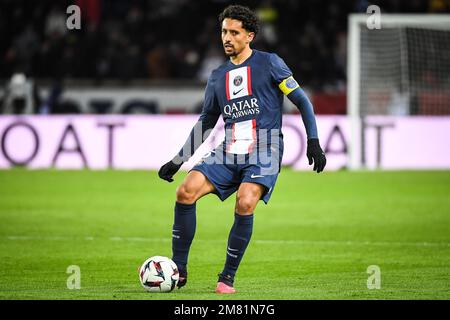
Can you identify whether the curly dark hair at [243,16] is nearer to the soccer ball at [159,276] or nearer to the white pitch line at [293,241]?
the soccer ball at [159,276]

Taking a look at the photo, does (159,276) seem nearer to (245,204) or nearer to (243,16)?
(245,204)

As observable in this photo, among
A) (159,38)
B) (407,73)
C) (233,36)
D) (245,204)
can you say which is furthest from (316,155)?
(159,38)

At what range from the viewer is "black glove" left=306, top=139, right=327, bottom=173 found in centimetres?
736

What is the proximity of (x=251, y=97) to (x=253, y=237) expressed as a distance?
3884 mm

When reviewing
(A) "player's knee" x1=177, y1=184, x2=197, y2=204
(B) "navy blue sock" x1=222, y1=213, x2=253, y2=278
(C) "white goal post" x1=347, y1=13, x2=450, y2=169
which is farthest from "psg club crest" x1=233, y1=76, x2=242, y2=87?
(C) "white goal post" x1=347, y1=13, x2=450, y2=169

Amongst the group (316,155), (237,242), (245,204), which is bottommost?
(237,242)

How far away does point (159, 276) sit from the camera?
7.33 meters

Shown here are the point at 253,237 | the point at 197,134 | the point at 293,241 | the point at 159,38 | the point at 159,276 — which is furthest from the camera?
the point at 159,38

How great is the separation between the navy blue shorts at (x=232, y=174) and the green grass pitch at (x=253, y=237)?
77 centimetres

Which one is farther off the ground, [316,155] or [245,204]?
[316,155]

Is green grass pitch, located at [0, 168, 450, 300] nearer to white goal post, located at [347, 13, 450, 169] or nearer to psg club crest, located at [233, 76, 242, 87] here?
psg club crest, located at [233, 76, 242, 87]

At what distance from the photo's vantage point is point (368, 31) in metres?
20.1
